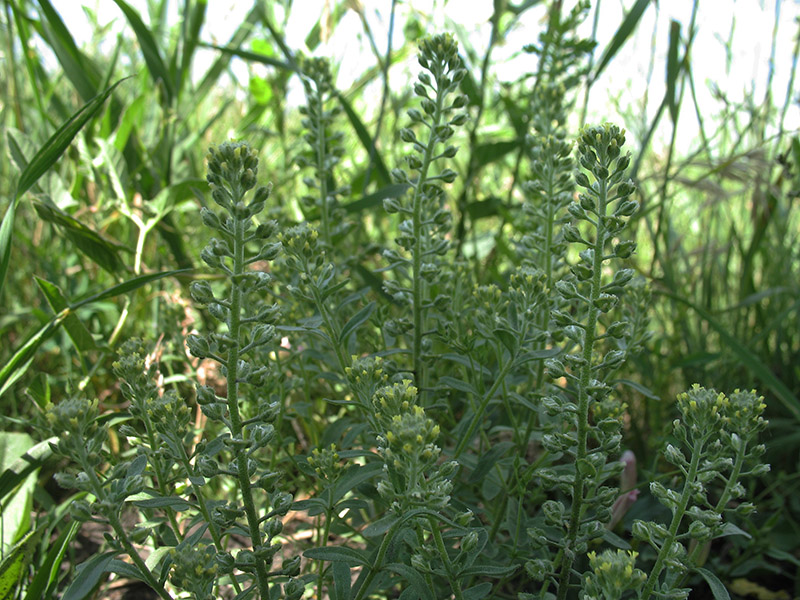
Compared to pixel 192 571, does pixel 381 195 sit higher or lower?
higher

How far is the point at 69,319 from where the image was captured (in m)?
1.90

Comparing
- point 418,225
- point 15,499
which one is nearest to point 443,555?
point 418,225

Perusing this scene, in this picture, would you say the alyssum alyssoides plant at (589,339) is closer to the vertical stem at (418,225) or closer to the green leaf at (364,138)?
the vertical stem at (418,225)

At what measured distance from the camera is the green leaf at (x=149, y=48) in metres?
2.43

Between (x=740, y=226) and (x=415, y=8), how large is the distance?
250cm

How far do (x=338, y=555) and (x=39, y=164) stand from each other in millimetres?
1228

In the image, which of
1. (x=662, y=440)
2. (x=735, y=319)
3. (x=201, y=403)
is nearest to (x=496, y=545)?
(x=662, y=440)

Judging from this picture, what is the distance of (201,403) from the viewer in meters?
1.22

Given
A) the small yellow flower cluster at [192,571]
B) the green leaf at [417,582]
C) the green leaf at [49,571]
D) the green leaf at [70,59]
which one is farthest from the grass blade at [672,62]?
the green leaf at [49,571]

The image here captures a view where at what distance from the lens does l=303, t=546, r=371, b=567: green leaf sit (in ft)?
4.09

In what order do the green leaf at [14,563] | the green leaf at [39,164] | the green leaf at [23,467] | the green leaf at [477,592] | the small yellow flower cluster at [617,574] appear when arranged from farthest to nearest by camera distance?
the green leaf at [39,164], the green leaf at [23,467], the green leaf at [14,563], the green leaf at [477,592], the small yellow flower cluster at [617,574]

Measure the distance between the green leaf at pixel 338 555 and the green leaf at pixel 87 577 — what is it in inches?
13.5

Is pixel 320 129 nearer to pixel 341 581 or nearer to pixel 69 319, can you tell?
pixel 69 319

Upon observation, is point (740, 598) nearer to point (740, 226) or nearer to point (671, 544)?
point (671, 544)
